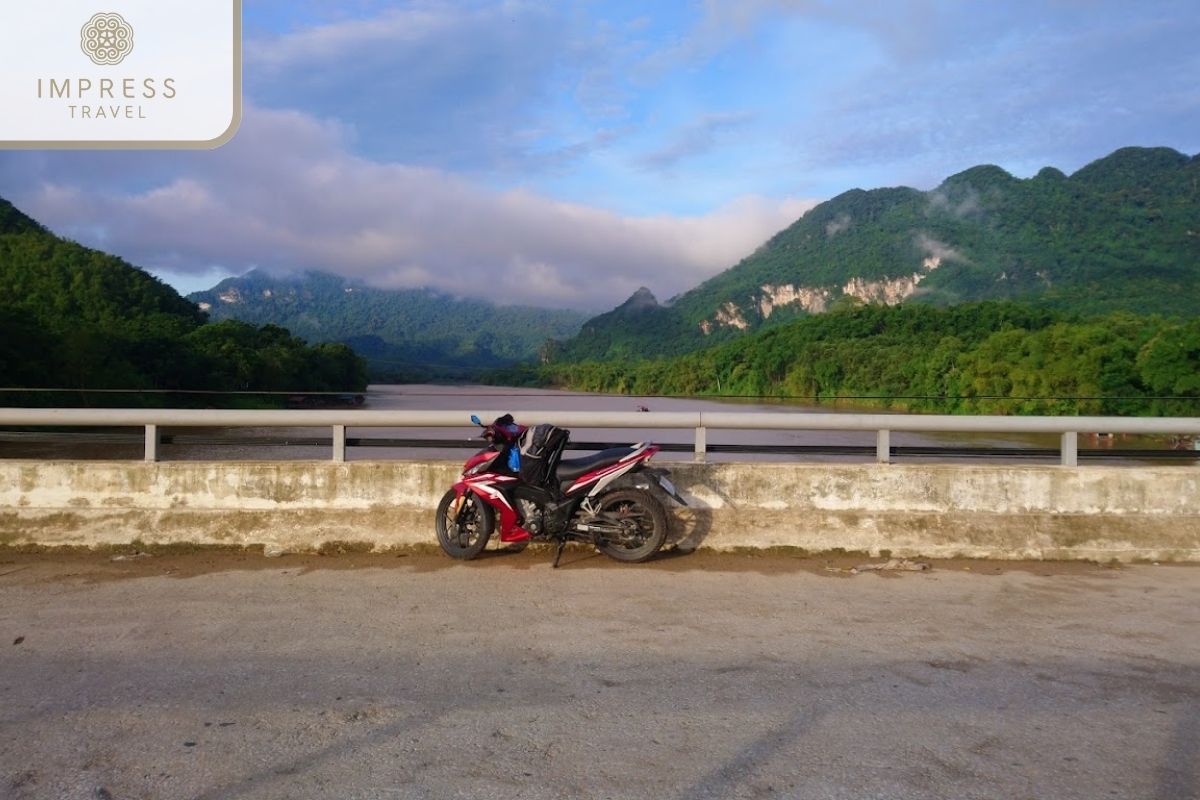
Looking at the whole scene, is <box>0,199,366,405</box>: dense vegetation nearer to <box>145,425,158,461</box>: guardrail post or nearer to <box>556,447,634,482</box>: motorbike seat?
<box>145,425,158,461</box>: guardrail post

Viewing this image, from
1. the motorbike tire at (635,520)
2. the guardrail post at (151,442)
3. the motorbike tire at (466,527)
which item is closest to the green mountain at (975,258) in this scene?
the motorbike tire at (635,520)

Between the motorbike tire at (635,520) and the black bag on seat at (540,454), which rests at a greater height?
the black bag on seat at (540,454)

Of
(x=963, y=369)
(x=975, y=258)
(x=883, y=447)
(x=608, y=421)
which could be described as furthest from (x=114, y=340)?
(x=975, y=258)

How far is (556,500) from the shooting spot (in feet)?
22.5

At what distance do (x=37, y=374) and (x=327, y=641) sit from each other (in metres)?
35.0

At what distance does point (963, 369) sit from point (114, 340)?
31171 mm

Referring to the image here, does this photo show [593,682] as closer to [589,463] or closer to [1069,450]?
[589,463]

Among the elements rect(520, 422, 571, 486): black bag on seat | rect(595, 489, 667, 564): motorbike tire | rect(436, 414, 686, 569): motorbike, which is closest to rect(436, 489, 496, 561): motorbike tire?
rect(436, 414, 686, 569): motorbike

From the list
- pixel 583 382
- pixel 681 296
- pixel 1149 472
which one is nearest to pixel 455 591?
pixel 1149 472

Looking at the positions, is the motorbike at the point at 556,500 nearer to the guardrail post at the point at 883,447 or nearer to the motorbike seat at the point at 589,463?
the motorbike seat at the point at 589,463

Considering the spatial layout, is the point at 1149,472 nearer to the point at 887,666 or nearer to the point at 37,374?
the point at 887,666

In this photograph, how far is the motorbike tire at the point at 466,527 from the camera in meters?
6.87

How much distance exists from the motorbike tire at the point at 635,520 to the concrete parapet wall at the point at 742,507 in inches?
16.2

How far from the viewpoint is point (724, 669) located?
456cm
